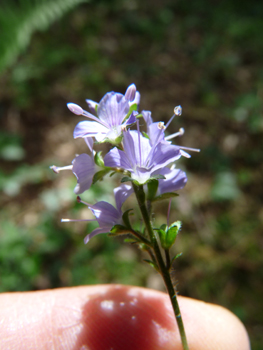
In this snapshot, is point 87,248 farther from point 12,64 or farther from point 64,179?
point 12,64

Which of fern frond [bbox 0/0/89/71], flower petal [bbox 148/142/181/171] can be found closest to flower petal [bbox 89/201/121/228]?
flower petal [bbox 148/142/181/171]

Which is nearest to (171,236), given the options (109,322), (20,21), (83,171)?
(83,171)

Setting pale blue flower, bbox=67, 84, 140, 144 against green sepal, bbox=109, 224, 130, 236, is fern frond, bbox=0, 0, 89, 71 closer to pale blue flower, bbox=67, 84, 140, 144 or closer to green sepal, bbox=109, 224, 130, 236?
pale blue flower, bbox=67, 84, 140, 144

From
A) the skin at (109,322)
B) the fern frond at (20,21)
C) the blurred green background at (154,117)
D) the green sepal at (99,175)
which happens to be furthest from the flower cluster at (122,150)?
the fern frond at (20,21)

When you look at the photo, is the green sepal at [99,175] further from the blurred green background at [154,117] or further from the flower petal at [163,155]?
the blurred green background at [154,117]

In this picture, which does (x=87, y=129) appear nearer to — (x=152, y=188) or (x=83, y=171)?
(x=83, y=171)

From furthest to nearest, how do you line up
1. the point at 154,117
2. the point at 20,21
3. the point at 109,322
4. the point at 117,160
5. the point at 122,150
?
1. the point at 20,21
2. the point at 154,117
3. the point at 109,322
4. the point at 122,150
5. the point at 117,160
